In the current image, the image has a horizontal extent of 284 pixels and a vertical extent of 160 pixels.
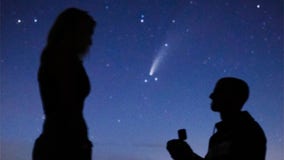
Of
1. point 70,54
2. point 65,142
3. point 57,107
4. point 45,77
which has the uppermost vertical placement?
point 70,54

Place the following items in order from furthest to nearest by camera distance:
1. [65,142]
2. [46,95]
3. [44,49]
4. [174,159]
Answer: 1. [174,159]
2. [44,49]
3. [46,95]
4. [65,142]

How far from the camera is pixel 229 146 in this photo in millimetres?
4309

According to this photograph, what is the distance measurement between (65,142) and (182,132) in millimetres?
2055

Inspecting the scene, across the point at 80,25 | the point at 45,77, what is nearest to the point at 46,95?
the point at 45,77

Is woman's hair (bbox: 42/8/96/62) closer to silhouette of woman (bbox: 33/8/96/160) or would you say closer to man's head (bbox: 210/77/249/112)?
silhouette of woman (bbox: 33/8/96/160)

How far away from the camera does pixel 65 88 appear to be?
8.96ft

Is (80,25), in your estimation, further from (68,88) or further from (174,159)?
(174,159)

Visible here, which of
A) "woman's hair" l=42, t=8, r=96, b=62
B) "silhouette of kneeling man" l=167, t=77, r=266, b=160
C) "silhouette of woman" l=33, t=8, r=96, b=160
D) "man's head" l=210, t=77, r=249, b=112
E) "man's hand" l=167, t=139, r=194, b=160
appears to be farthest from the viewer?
"man's head" l=210, t=77, r=249, b=112

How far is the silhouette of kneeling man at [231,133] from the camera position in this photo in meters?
4.20

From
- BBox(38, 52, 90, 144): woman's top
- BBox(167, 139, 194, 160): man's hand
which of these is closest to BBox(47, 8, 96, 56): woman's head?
BBox(38, 52, 90, 144): woman's top

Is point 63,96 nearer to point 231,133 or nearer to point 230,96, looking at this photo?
point 231,133

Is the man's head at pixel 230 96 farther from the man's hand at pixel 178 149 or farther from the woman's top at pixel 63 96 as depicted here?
the woman's top at pixel 63 96

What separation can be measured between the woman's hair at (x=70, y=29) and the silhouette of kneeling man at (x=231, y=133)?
1.89 m

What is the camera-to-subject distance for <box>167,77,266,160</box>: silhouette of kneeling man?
13.8ft
